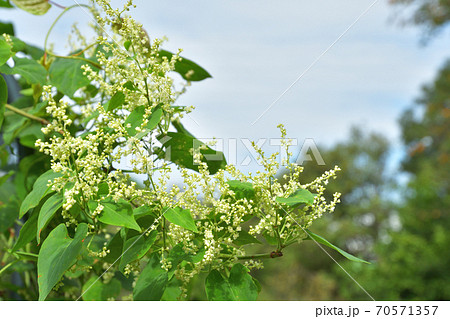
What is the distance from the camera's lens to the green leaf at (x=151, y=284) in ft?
2.23

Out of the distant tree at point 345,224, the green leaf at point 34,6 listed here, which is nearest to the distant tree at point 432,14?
the distant tree at point 345,224

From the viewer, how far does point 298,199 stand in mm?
700

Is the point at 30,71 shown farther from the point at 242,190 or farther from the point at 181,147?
the point at 242,190

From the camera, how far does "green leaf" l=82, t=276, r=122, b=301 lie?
0.93 m

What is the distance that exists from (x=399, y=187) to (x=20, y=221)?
6658mm

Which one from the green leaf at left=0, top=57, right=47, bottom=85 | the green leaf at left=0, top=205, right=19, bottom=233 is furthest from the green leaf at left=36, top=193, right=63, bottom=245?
the green leaf at left=0, top=205, right=19, bottom=233

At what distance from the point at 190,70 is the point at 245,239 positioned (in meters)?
0.42

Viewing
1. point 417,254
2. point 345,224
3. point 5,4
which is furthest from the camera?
point 345,224

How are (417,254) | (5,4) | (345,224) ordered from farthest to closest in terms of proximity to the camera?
1. (345,224)
2. (417,254)
3. (5,4)

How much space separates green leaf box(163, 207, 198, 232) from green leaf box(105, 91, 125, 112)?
240mm

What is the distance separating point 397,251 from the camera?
20.1ft

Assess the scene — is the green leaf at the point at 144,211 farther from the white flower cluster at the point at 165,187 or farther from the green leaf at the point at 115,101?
the green leaf at the point at 115,101

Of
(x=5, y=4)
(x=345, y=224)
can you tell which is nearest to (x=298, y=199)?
(x=5, y=4)

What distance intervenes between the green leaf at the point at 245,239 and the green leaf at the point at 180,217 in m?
0.12
